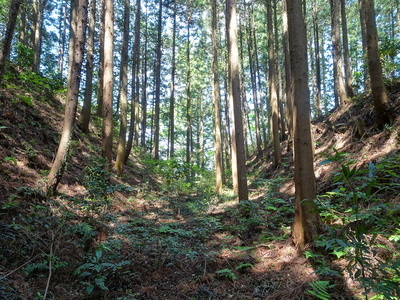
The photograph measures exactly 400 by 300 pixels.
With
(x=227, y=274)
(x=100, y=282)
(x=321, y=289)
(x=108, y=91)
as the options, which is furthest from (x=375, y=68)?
(x=108, y=91)

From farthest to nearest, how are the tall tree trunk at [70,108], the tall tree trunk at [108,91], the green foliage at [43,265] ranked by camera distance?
the tall tree trunk at [108,91], the tall tree trunk at [70,108], the green foliage at [43,265]

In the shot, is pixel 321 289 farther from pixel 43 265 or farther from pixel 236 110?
pixel 236 110

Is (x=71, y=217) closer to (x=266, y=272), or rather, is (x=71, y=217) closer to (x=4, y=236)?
(x=4, y=236)

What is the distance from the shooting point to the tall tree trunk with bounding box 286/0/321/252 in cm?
452

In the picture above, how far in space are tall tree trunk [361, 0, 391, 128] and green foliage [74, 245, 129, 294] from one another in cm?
727

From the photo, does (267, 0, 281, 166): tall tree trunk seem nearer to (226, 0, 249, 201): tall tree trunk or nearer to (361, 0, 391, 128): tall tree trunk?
(226, 0, 249, 201): tall tree trunk

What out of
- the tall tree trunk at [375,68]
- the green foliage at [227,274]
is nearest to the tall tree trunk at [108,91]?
the green foliage at [227,274]

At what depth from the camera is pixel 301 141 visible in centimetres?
468

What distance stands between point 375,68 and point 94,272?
7.85 meters

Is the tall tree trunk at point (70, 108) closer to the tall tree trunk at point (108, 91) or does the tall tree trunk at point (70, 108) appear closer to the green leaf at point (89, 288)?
the tall tree trunk at point (108, 91)

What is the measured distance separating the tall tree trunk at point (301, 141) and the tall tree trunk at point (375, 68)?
10.6 feet

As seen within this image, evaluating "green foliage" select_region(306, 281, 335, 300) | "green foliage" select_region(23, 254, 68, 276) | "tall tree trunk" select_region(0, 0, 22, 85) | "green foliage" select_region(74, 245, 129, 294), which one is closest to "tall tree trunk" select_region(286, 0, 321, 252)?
"green foliage" select_region(306, 281, 335, 300)

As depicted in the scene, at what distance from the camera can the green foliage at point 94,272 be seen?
11.6 feet

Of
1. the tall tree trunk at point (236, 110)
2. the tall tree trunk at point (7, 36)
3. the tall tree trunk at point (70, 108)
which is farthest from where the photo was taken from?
the tall tree trunk at point (236, 110)
